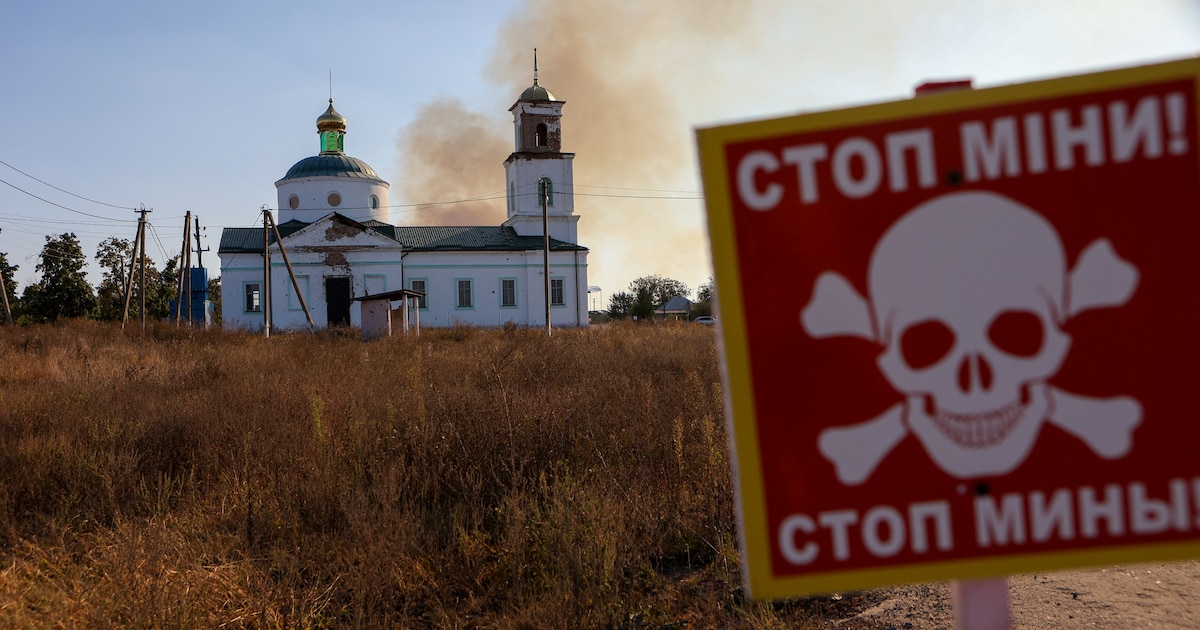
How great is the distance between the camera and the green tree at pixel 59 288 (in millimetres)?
43500

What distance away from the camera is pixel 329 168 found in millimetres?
40719

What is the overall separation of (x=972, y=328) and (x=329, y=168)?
4283cm

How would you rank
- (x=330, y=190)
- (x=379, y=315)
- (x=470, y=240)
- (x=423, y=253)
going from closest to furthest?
(x=379, y=315) → (x=423, y=253) → (x=470, y=240) → (x=330, y=190)

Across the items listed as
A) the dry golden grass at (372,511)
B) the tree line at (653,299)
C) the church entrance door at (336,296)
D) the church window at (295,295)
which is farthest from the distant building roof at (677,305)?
the dry golden grass at (372,511)

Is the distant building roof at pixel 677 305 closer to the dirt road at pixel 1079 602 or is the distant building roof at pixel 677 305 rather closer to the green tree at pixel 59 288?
the green tree at pixel 59 288

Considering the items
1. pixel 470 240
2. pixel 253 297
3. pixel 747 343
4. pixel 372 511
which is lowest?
pixel 372 511

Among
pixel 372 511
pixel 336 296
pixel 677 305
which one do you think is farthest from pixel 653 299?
pixel 372 511

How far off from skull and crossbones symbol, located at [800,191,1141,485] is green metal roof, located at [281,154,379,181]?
42.3 meters

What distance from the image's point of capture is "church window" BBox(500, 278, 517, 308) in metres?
36.9

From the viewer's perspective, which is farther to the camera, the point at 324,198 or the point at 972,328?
the point at 324,198

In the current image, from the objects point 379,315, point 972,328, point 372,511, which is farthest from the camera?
point 379,315

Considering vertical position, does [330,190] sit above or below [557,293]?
above

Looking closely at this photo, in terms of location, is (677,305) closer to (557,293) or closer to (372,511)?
(557,293)

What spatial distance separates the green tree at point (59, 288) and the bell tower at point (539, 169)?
82.1 ft
